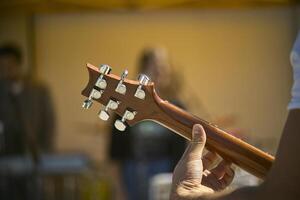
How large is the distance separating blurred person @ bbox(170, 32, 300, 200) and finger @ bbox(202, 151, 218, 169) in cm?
11

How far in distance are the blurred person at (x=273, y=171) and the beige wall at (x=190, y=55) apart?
4972 millimetres

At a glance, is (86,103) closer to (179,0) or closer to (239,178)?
(239,178)

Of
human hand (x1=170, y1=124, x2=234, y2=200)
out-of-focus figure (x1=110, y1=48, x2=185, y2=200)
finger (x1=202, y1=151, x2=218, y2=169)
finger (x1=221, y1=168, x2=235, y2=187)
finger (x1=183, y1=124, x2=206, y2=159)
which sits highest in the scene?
finger (x1=183, y1=124, x2=206, y2=159)

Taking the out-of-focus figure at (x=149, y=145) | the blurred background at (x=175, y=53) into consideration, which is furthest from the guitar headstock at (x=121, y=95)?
the blurred background at (x=175, y=53)

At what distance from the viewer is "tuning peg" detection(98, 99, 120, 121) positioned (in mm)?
1883

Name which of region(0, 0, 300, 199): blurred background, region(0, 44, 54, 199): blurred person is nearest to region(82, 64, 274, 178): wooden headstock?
region(0, 44, 54, 199): blurred person

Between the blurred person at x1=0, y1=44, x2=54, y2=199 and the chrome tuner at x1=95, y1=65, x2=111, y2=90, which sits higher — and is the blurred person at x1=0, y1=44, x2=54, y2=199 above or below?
below

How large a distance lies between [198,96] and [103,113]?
489 centimetres

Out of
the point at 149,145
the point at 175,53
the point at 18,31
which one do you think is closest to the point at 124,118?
the point at 149,145

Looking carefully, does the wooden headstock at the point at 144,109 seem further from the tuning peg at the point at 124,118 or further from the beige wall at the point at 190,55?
the beige wall at the point at 190,55

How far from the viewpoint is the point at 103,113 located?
6.18 feet

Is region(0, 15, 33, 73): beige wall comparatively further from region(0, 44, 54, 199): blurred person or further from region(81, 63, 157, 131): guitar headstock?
region(81, 63, 157, 131): guitar headstock

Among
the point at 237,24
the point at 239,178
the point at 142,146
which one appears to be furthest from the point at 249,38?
the point at 239,178

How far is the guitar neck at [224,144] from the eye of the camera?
1.79 m
